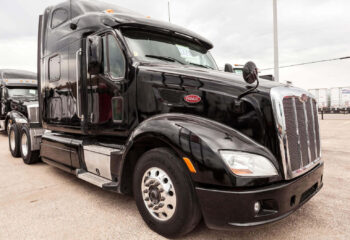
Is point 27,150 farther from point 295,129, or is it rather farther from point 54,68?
point 295,129

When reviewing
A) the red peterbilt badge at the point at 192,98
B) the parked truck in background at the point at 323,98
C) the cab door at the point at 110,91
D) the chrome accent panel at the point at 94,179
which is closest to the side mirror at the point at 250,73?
the red peterbilt badge at the point at 192,98

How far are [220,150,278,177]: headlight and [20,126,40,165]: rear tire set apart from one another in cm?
514

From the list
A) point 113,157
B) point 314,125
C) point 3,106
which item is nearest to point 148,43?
point 113,157

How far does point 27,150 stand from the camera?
19.7 feet

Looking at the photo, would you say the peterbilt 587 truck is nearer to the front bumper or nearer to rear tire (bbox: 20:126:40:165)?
the front bumper

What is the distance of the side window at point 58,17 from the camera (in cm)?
454

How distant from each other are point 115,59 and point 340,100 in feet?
116

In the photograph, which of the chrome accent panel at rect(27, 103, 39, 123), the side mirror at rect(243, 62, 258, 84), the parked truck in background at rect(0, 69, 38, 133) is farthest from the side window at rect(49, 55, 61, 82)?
the parked truck in background at rect(0, 69, 38, 133)

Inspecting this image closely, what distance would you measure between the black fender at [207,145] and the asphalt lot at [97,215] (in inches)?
31.0

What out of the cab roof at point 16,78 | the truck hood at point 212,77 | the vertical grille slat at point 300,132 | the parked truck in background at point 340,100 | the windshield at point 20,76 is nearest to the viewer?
the vertical grille slat at point 300,132

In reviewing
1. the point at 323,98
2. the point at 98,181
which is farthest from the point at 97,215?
the point at 323,98

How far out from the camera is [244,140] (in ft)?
7.81

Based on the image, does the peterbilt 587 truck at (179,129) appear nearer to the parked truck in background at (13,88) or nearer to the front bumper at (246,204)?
the front bumper at (246,204)

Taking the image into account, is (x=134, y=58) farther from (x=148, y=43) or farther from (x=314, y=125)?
(x=314, y=125)
